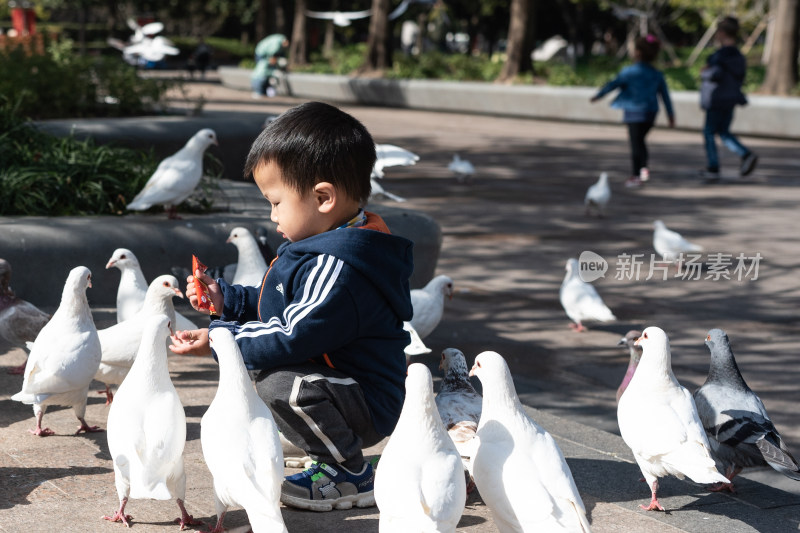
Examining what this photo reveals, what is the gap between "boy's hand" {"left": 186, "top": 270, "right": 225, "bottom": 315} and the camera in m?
3.42

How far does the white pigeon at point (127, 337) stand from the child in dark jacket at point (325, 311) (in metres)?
0.96

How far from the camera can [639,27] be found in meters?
45.9

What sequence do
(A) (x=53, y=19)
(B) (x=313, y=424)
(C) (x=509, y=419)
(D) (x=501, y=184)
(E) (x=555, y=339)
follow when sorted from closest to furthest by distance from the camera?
(C) (x=509, y=419), (B) (x=313, y=424), (E) (x=555, y=339), (D) (x=501, y=184), (A) (x=53, y=19)

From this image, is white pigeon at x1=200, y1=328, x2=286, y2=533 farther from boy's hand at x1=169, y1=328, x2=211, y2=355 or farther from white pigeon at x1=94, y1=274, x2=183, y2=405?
white pigeon at x1=94, y1=274, x2=183, y2=405

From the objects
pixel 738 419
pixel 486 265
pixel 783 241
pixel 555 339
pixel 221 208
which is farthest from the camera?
pixel 783 241

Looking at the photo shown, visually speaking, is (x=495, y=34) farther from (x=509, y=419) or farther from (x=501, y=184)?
(x=509, y=419)

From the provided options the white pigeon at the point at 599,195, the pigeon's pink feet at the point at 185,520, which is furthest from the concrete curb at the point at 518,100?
the pigeon's pink feet at the point at 185,520

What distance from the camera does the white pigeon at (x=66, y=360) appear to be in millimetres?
3934


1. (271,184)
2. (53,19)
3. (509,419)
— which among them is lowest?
(53,19)

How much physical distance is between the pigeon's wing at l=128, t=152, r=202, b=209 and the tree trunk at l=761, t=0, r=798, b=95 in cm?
1660

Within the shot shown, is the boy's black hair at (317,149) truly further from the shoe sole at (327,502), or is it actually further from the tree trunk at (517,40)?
the tree trunk at (517,40)

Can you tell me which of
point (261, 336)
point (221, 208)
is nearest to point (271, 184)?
point (261, 336)

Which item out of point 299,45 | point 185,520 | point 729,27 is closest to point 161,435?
point 185,520

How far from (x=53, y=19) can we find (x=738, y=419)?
74.9 meters
